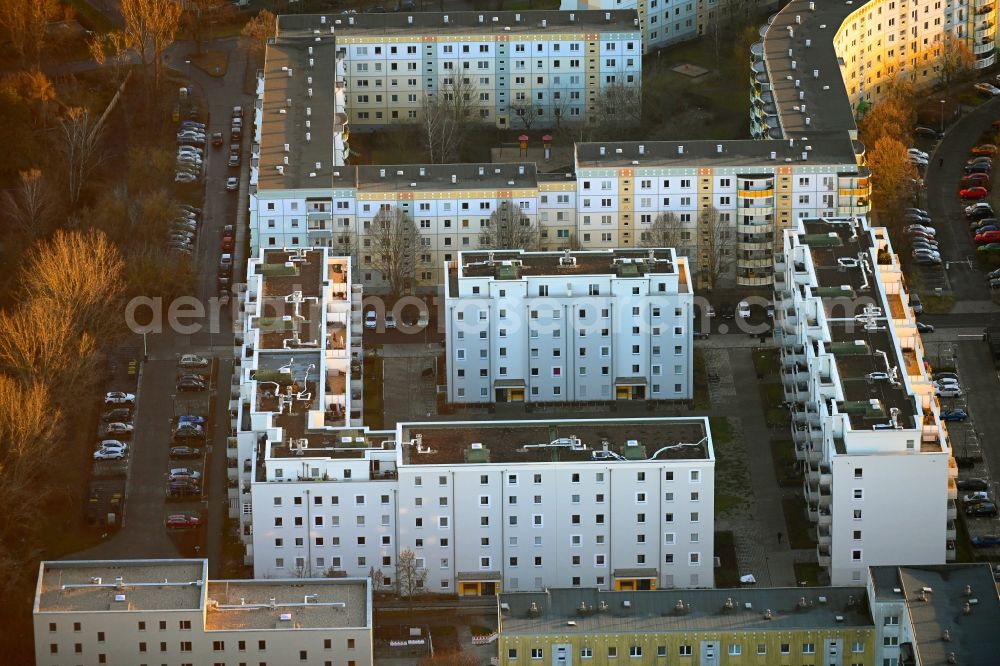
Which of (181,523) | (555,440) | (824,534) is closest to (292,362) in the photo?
(181,523)

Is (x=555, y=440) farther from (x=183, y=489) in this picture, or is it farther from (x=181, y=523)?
(x=183, y=489)

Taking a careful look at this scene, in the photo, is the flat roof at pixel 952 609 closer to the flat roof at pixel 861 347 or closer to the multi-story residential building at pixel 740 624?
the multi-story residential building at pixel 740 624

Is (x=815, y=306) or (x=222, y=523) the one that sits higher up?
(x=815, y=306)

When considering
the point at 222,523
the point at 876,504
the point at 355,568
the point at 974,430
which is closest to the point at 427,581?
the point at 355,568

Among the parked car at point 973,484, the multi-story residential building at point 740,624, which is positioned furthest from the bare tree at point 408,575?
the parked car at point 973,484

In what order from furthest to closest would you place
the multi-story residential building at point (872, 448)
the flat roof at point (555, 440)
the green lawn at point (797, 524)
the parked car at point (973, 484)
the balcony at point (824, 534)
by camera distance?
the parked car at point (973, 484) < the green lawn at point (797, 524) < the balcony at point (824, 534) < the flat roof at point (555, 440) < the multi-story residential building at point (872, 448)

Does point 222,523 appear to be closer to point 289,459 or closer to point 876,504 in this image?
point 289,459

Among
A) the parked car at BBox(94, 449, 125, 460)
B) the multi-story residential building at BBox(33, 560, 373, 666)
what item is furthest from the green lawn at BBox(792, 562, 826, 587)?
the parked car at BBox(94, 449, 125, 460)
